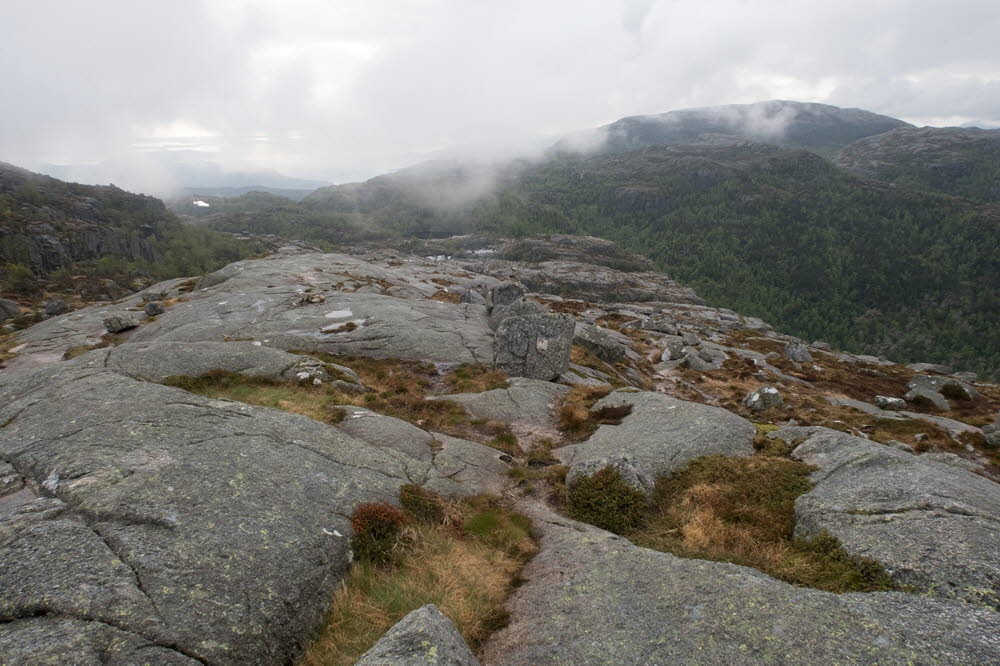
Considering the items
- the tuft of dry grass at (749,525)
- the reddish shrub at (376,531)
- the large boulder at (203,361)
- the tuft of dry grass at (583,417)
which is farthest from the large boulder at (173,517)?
the tuft of dry grass at (583,417)

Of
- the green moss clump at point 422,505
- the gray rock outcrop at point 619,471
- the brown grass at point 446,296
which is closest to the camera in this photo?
the green moss clump at point 422,505

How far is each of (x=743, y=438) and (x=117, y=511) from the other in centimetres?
2123

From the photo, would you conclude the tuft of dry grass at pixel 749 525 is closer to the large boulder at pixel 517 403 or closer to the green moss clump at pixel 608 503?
the green moss clump at pixel 608 503

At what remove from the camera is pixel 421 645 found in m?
7.50

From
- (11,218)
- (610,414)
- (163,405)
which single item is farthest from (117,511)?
(11,218)

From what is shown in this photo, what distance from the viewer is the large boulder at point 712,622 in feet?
25.2

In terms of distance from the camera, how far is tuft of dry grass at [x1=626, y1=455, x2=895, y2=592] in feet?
33.2

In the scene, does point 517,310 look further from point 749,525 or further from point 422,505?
point 749,525

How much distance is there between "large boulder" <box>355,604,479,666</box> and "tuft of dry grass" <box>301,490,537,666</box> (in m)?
1.63

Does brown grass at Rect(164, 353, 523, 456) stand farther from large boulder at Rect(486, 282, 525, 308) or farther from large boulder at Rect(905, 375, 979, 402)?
large boulder at Rect(905, 375, 979, 402)

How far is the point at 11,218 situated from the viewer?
174375 millimetres

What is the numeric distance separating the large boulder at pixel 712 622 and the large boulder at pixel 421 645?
1582 millimetres

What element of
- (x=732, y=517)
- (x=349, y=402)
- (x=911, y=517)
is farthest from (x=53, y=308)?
(x=911, y=517)

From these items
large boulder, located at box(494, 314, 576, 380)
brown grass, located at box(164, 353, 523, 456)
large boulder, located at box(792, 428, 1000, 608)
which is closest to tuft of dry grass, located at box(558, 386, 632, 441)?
brown grass, located at box(164, 353, 523, 456)
